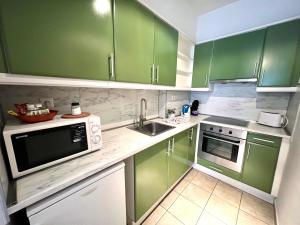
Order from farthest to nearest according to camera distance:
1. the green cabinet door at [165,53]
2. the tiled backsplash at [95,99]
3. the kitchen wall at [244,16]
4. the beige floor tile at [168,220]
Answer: the kitchen wall at [244,16]
the green cabinet door at [165,53]
the beige floor tile at [168,220]
the tiled backsplash at [95,99]

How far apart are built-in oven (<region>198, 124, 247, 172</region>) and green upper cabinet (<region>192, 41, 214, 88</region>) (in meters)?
0.79

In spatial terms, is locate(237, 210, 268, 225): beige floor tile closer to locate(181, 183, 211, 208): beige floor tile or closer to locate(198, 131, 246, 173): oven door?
locate(181, 183, 211, 208): beige floor tile

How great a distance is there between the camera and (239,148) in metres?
1.74

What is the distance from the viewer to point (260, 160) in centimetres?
163

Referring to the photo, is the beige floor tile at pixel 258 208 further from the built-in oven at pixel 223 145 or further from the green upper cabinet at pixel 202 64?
the green upper cabinet at pixel 202 64

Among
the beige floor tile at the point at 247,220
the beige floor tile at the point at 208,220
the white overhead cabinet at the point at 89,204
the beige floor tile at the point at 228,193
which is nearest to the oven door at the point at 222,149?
the beige floor tile at the point at 228,193

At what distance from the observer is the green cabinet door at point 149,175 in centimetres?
115

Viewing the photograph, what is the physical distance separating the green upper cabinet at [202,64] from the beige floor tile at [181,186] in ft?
5.29

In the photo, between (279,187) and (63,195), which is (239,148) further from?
(63,195)

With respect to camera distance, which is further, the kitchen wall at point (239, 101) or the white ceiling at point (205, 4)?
the white ceiling at point (205, 4)

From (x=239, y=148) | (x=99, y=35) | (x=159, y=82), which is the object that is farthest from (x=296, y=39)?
(x=99, y=35)

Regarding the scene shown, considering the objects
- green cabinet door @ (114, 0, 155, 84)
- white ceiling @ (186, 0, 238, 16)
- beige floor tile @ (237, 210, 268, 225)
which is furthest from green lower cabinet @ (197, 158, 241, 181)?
white ceiling @ (186, 0, 238, 16)

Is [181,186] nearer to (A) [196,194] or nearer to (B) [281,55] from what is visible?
(A) [196,194]

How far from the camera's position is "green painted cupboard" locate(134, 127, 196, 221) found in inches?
45.8
